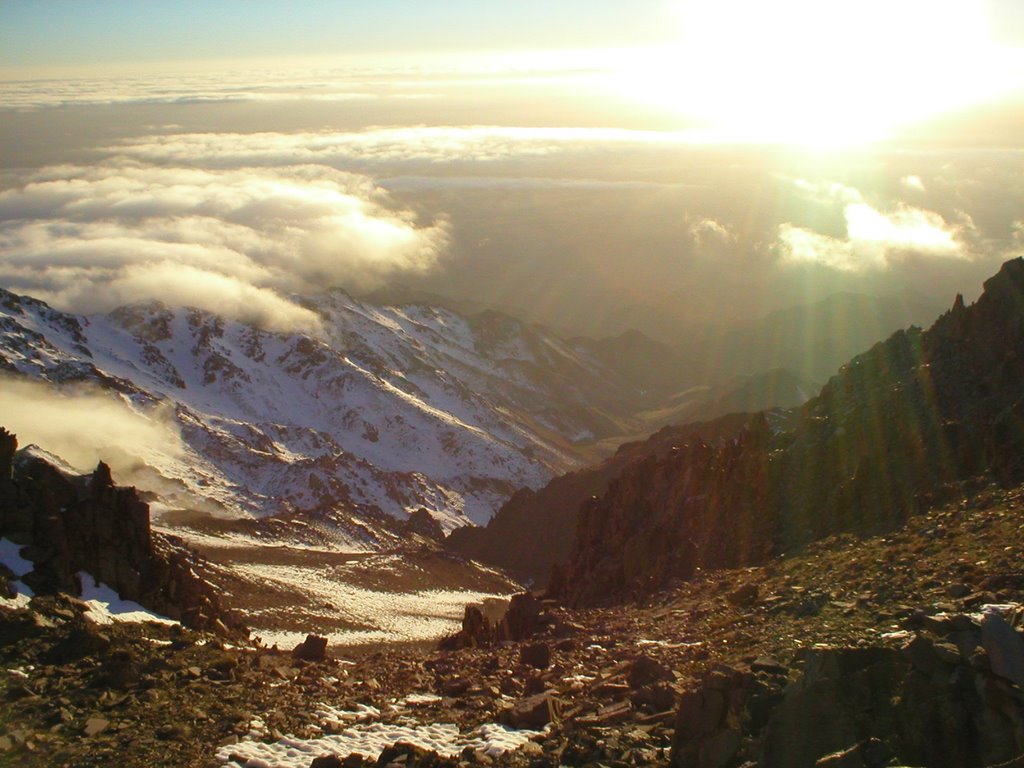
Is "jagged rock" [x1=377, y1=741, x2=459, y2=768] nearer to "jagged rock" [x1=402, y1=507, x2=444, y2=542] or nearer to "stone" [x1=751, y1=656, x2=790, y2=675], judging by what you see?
"stone" [x1=751, y1=656, x2=790, y2=675]

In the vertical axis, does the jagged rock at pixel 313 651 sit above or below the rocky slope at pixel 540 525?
above

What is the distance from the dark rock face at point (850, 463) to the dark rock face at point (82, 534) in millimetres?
19126

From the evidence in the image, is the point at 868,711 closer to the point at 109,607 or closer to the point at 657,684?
the point at 657,684

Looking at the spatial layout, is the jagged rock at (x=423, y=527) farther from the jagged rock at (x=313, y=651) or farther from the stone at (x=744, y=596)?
the stone at (x=744, y=596)

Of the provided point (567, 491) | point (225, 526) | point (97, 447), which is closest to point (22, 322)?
point (97, 447)

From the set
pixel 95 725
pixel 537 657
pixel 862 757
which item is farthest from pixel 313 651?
pixel 862 757

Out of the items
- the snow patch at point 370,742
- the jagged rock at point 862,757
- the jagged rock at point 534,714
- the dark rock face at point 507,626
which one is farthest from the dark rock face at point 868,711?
the dark rock face at point 507,626

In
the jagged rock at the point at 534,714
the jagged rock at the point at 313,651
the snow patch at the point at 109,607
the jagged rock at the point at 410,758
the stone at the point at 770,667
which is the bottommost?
the jagged rock at the point at 313,651

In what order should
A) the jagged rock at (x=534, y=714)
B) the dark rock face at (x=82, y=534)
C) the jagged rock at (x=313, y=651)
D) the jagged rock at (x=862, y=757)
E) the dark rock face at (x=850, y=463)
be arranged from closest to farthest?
the jagged rock at (x=862, y=757) < the jagged rock at (x=534, y=714) < the dark rock face at (x=82, y=534) < the jagged rock at (x=313, y=651) < the dark rock face at (x=850, y=463)

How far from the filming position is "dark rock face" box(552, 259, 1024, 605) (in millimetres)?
39438

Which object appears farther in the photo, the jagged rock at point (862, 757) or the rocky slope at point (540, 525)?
the rocky slope at point (540, 525)

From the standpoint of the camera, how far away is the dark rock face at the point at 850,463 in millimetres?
39438

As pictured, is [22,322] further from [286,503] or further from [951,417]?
[951,417]

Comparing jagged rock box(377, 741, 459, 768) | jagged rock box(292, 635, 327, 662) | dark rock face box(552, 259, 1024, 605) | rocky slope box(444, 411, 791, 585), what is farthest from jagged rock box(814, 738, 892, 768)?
rocky slope box(444, 411, 791, 585)
